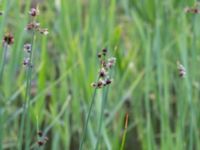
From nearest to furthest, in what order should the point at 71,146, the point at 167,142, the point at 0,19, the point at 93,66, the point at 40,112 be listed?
the point at 0,19, the point at 167,142, the point at 93,66, the point at 40,112, the point at 71,146

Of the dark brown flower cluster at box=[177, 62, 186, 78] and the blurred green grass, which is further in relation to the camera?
the blurred green grass

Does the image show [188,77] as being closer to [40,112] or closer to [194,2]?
[194,2]

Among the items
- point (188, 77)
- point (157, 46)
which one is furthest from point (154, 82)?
point (188, 77)

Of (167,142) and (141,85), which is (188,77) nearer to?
(167,142)

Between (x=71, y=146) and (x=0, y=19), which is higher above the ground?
(x=0, y=19)

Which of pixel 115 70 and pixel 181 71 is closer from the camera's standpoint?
pixel 181 71

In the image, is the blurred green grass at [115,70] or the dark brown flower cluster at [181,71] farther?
the blurred green grass at [115,70]

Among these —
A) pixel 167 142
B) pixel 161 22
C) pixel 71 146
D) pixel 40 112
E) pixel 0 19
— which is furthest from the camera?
pixel 71 146

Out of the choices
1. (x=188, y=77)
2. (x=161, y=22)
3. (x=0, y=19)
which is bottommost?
(x=188, y=77)

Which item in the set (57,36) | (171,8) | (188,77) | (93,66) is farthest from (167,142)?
(57,36)

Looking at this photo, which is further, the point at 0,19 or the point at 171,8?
the point at 171,8
